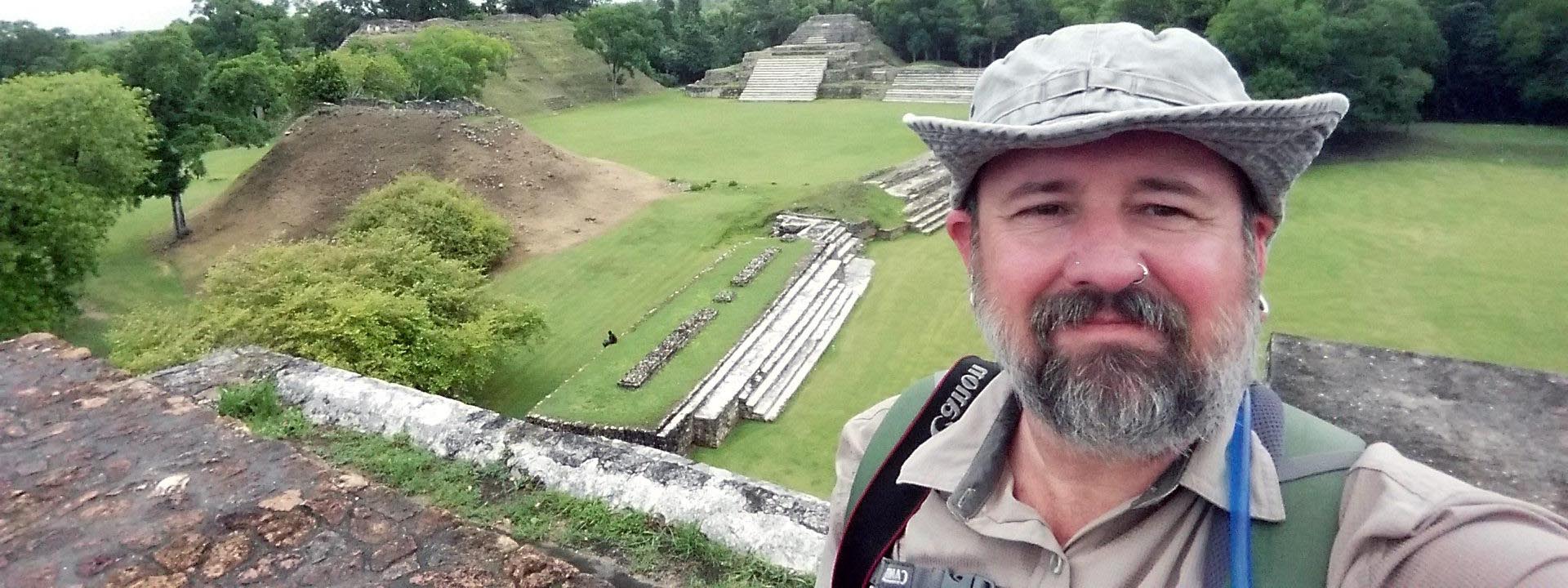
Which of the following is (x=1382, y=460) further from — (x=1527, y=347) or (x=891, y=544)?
(x=1527, y=347)

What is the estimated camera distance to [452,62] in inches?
1177

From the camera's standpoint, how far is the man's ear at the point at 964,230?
1514 mm

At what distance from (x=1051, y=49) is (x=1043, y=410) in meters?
0.58

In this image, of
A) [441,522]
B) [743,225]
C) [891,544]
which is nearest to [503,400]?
[743,225]

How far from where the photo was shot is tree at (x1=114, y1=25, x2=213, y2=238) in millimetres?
17875

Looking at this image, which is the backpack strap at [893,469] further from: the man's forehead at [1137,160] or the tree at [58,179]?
the tree at [58,179]

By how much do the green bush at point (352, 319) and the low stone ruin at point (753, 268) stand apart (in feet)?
10.1

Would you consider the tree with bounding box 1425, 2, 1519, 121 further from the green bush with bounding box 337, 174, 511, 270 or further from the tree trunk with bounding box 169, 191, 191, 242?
the tree trunk with bounding box 169, 191, 191, 242

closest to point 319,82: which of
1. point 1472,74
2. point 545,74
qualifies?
point 545,74

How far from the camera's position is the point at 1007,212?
53.1 inches

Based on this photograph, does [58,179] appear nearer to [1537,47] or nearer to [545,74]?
[545,74]

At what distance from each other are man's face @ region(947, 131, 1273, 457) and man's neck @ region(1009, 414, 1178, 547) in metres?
0.06

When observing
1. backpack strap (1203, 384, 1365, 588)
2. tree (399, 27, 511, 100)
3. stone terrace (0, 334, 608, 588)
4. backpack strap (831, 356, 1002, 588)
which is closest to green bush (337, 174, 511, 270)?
stone terrace (0, 334, 608, 588)

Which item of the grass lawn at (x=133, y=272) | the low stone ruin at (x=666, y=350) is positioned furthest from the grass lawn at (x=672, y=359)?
the grass lawn at (x=133, y=272)
